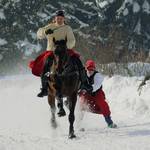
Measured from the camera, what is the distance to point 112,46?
→ 26.0 m

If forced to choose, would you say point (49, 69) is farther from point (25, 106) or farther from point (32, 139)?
point (25, 106)

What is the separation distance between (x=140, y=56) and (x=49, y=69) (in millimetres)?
9617

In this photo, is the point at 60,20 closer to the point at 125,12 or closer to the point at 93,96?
the point at 93,96

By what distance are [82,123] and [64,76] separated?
2431 mm

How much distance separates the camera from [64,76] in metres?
12.7

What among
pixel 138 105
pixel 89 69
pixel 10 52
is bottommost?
pixel 10 52

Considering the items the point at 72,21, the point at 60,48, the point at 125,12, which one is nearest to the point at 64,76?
the point at 60,48

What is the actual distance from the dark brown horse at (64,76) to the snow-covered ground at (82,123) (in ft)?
2.67

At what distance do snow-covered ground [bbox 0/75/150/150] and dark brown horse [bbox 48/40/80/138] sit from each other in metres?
0.81

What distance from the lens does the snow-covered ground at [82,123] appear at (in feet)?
36.7

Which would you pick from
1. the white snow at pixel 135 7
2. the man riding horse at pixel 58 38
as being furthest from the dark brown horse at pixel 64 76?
the white snow at pixel 135 7

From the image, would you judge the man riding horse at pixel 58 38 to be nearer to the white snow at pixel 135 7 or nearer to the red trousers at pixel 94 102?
the red trousers at pixel 94 102

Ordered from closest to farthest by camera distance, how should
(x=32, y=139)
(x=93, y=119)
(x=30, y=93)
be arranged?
(x=32, y=139) < (x=93, y=119) < (x=30, y=93)

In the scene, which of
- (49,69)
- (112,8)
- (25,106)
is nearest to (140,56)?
(25,106)
